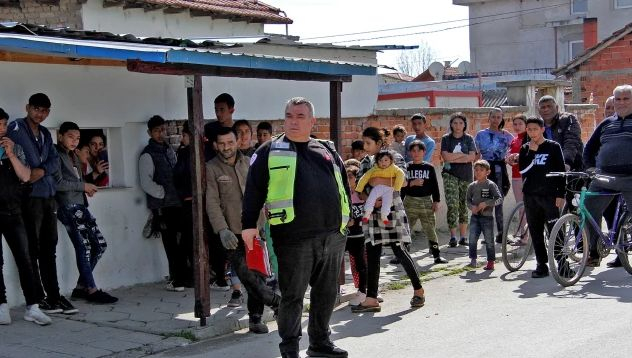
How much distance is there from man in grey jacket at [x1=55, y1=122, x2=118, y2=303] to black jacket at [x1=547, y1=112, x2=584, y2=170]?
5608 mm

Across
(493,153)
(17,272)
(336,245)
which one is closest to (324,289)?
(336,245)

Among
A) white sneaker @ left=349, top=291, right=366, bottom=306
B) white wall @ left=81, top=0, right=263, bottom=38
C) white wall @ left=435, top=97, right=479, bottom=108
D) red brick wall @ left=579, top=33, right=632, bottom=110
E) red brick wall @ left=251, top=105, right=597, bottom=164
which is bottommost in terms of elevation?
white sneaker @ left=349, top=291, right=366, bottom=306

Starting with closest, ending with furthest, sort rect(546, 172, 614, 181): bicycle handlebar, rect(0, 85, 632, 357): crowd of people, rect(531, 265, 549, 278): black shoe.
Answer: rect(0, 85, 632, 357): crowd of people
rect(546, 172, 614, 181): bicycle handlebar
rect(531, 265, 549, 278): black shoe

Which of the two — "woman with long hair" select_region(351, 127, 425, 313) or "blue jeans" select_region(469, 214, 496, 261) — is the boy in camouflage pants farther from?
"woman with long hair" select_region(351, 127, 425, 313)

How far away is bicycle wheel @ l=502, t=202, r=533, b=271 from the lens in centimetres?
1103

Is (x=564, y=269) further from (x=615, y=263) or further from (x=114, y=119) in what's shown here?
(x=114, y=119)

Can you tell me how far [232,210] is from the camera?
27.4 ft

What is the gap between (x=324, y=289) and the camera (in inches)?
272

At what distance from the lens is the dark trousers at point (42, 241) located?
335 inches

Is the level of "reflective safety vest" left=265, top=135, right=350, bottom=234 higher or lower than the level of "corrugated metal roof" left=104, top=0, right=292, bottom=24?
lower

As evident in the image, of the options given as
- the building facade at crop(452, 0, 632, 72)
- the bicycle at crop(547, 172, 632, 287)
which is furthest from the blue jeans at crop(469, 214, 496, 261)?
the building facade at crop(452, 0, 632, 72)

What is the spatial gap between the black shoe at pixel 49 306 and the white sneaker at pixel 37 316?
0.35m

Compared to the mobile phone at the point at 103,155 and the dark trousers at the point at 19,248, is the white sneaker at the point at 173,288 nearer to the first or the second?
the mobile phone at the point at 103,155

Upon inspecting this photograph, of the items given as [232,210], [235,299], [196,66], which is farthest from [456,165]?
[196,66]
